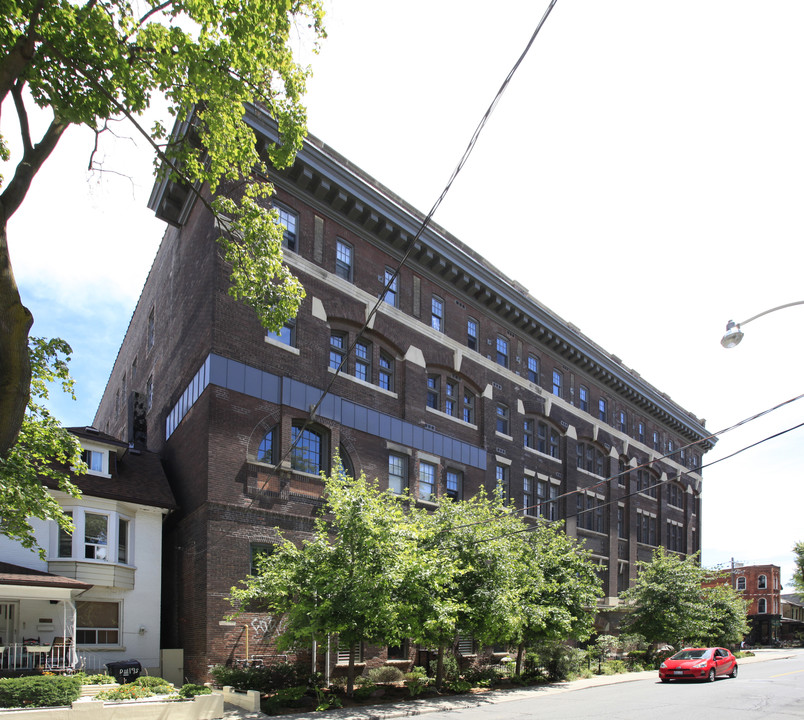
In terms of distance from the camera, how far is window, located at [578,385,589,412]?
144 feet

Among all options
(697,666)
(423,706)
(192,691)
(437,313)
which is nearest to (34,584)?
(192,691)

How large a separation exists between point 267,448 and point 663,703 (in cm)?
1448

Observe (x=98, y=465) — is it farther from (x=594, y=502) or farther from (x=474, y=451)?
(x=594, y=502)

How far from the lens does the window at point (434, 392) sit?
31.9 m

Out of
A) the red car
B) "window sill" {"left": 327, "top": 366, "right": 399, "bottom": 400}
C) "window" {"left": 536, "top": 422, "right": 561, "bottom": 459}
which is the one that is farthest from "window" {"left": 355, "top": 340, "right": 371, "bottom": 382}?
the red car

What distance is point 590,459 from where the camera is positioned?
44.4 meters

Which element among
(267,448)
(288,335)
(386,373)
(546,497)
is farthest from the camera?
(546,497)

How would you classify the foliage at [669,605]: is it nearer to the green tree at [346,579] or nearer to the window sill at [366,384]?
the window sill at [366,384]

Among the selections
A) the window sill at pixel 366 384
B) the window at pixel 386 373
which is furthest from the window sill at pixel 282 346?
the window at pixel 386 373

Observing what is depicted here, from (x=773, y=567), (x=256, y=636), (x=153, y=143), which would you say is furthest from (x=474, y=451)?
(x=773, y=567)

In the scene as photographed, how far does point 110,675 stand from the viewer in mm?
20438

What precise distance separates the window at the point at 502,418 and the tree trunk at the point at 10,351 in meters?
27.9

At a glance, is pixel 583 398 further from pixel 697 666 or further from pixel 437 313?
pixel 697 666

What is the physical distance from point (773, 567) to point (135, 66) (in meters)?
83.3
